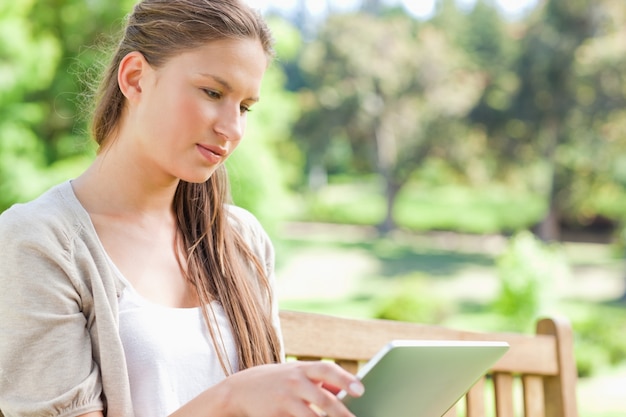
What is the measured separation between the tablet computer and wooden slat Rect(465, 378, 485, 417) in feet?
1.84

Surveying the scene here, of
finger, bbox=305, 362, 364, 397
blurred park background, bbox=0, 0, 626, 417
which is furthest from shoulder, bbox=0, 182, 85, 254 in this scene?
blurred park background, bbox=0, 0, 626, 417

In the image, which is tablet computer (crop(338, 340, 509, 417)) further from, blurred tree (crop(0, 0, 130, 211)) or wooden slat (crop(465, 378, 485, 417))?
blurred tree (crop(0, 0, 130, 211))

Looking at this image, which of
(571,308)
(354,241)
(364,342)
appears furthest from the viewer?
(354,241)

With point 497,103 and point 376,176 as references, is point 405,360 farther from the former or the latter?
point 376,176

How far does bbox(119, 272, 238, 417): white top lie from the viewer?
3.78 ft

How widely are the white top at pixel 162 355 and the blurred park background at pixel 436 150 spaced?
7817 millimetres

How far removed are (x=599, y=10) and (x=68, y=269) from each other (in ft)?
48.7

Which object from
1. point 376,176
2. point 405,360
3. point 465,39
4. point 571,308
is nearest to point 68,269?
point 405,360

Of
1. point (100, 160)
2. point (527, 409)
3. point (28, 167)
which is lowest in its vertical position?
point (527, 409)

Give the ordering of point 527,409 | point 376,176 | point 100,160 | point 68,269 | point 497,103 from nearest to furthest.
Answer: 1. point 68,269
2. point 100,160
3. point 527,409
4. point 497,103
5. point 376,176

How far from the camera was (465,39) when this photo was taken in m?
18.8

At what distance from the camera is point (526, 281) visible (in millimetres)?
9016

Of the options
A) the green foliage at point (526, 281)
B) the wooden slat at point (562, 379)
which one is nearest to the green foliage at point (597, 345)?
the green foliage at point (526, 281)

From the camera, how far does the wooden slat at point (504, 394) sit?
5.52ft
